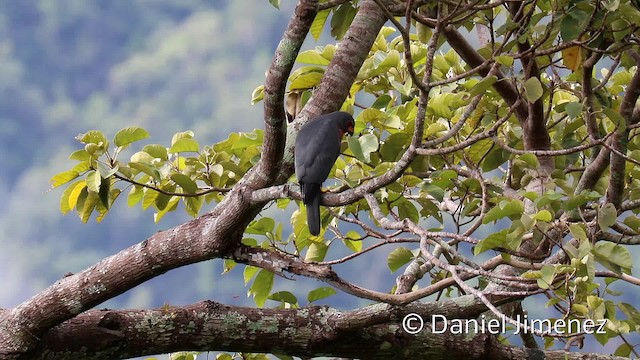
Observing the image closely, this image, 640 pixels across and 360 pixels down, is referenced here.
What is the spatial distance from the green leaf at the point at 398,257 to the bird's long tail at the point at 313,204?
39cm

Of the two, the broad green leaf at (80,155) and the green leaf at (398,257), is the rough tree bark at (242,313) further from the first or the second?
the broad green leaf at (80,155)

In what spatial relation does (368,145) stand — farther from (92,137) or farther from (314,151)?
(92,137)

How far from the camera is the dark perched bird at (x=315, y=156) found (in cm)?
360

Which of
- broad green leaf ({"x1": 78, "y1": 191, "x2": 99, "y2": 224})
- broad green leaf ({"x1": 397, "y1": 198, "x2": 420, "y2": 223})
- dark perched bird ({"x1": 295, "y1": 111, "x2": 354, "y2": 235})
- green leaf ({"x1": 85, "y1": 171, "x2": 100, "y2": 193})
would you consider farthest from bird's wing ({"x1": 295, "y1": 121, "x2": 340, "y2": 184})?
broad green leaf ({"x1": 78, "y1": 191, "x2": 99, "y2": 224})

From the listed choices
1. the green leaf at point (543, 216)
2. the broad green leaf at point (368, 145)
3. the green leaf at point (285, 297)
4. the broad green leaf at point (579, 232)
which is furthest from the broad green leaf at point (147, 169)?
the broad green leaf at point (579, 232)

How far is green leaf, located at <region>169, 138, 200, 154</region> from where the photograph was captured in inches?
158

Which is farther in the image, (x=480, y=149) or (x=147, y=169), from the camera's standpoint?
(x=480, y=149)

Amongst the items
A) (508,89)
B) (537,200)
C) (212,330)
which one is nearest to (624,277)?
(537,200)

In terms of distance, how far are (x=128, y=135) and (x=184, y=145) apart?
0.42m

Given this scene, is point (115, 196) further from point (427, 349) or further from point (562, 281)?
point (562, 281)

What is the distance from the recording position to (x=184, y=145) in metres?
4.03

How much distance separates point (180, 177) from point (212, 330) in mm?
797

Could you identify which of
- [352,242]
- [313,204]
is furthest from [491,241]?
[352,242]

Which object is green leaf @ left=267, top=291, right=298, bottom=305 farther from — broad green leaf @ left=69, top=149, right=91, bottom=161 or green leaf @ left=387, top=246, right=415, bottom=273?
broad green leaf @ left=69, top=149, right=91, bottom=161
